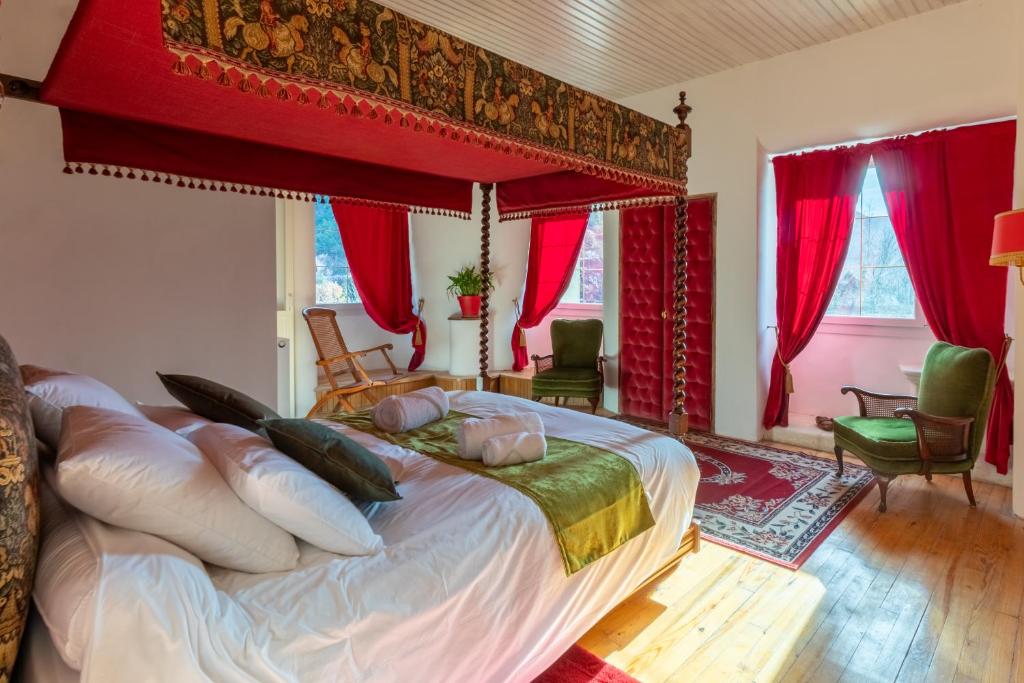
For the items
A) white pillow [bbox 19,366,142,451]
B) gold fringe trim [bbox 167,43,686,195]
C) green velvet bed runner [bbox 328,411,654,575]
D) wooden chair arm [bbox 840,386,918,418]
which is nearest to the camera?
gold fringe trim [bbox 167,43,686,195]

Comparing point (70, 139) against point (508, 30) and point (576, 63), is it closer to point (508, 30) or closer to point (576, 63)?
point (508, 30)

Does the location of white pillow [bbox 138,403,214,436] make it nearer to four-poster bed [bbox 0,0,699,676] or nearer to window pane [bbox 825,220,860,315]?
four-poster bed [bbox 0,0,699,676]

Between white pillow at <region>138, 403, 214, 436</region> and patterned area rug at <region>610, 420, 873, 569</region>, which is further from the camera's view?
patterned area rug at <region>610, 420, 873, 569</region>

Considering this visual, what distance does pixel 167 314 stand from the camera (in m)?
3.31

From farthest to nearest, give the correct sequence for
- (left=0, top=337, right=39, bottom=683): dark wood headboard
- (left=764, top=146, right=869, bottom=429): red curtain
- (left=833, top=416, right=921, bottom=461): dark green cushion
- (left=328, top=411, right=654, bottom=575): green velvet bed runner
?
(left=764, top=146, right=869, bottom=429): red curtain → (left=833, top=416, right=921, bottom=461): dark green cushion → (left=328, top=411, right=654, bottom=575): green velvet bed runner → (left=0, top=337, right=39, bottom=683): dark wood headboard

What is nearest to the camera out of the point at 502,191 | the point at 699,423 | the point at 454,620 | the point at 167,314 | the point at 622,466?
the point at 454,620

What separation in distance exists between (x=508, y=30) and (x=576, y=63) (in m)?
0.84

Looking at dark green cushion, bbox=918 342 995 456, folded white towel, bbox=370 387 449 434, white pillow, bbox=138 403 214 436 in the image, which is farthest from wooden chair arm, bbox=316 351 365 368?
dark green cushion, bbox=918 342 995 456

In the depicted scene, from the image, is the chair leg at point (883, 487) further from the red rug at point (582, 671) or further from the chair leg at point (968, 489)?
the red rug at point (582, 671)

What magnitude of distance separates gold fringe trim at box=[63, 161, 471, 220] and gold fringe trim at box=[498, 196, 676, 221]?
535mm

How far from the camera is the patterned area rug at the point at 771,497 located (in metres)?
3.09

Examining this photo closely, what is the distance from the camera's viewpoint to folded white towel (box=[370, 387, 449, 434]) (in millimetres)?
2729

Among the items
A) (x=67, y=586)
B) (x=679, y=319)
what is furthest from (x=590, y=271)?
(x=67, y=586)

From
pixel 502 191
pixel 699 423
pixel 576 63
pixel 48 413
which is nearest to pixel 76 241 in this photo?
pixel 48 413
